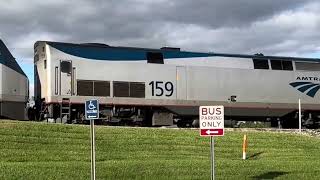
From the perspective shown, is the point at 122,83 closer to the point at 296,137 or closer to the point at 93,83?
the point at 93,83

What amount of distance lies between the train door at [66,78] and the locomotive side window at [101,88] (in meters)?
1.24

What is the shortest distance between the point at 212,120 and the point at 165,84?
16613 mm

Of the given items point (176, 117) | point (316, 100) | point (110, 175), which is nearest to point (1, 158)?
point (110, 175)

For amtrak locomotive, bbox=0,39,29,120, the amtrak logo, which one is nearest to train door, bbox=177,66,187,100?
the amtrak logo

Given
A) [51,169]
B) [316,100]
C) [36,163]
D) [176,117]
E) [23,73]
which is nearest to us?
[51,169]

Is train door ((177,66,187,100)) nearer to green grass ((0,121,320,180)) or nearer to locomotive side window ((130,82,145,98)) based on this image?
locomotive side window ((130,82,145,98))

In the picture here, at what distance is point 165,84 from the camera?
29422 millimetres

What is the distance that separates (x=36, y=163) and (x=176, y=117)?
46.6ft

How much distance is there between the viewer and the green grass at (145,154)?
16.1 m

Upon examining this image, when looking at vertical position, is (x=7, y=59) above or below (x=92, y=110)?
above

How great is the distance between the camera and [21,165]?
15930mm

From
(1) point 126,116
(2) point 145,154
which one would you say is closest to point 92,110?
(2) point 145,154

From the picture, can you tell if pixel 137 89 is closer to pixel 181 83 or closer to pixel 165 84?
pixel 165 84

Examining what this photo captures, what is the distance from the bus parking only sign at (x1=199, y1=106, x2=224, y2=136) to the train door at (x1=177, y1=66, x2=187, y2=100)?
54.3 feet
